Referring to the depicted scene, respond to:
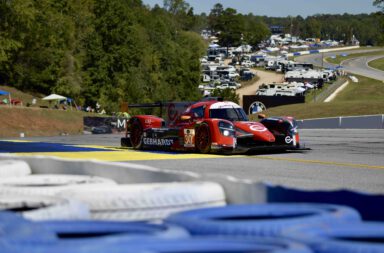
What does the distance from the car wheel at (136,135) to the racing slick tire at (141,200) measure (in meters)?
17.0

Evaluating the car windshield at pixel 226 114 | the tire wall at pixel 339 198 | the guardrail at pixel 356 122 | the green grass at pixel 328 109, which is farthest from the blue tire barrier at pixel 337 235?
the green grass at pixel 328 109

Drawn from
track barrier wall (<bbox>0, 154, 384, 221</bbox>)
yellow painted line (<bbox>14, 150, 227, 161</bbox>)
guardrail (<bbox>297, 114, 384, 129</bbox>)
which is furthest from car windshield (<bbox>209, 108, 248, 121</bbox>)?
guardrail (<bbox>297, 114, 384, 129</bbox>)

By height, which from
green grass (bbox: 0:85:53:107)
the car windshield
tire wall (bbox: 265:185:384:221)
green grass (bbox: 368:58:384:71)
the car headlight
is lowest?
tire wall (bbox: 265:185:384:221)

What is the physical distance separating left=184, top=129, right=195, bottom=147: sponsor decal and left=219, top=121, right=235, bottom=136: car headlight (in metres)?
0.87

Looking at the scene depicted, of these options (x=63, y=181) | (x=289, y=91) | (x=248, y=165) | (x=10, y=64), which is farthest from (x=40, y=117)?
(x=63, y=181)

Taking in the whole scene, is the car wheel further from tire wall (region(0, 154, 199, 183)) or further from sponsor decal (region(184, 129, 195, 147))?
tire wall (region(0, 154, 199, 183))

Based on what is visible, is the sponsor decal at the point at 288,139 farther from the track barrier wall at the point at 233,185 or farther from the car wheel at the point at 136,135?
the track barrier wall at the point at 233,185

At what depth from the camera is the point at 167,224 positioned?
14.6 feet

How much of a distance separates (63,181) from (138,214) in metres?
1.70

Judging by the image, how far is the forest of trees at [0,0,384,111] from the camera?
262ft

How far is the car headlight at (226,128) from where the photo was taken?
19.2 m

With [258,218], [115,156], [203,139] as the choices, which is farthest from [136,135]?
[258,218]

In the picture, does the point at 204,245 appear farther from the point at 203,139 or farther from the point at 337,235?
the point at 203,139

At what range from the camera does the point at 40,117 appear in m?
62.8
